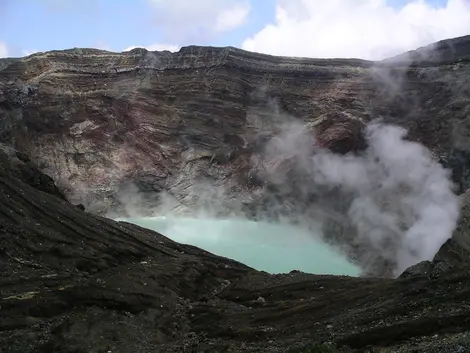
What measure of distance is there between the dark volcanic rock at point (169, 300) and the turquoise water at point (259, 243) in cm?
746

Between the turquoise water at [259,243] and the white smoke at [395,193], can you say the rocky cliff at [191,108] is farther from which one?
the turquoise water at [259,243]

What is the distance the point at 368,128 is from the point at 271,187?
10.3 meters

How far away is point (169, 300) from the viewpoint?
80.6 feet

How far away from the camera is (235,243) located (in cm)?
4134

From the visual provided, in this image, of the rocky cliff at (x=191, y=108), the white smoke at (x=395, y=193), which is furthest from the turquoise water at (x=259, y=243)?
the rocky cliff at (x=191, y=108)

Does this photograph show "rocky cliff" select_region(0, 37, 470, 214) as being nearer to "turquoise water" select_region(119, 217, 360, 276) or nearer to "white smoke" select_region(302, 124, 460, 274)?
"white smoke" select_region(302, 124, 460, 274)

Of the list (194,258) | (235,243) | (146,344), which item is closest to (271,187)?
(235,243)

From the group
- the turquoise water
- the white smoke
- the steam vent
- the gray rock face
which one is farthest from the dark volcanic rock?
the gray rock face

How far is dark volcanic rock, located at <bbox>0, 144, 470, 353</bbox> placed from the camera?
1673 cm

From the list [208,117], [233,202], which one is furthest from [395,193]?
[208,117]

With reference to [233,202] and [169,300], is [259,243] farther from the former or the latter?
[169,300]

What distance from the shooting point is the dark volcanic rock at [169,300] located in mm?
16734

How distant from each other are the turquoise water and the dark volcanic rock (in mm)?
7457

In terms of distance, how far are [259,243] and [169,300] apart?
17.6 metres
